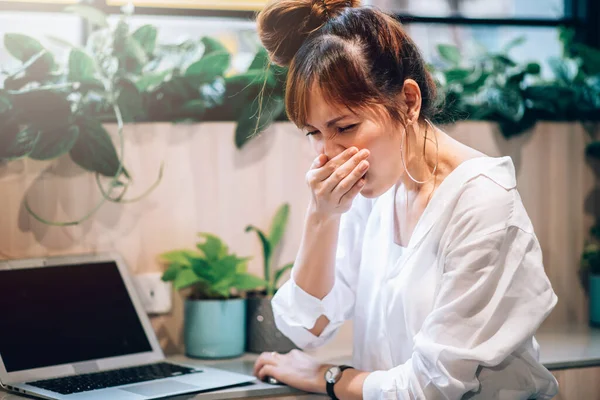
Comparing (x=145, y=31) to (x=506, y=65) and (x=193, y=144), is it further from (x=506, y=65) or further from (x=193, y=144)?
(x=506, y=65)

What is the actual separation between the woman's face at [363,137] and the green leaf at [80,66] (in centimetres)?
54

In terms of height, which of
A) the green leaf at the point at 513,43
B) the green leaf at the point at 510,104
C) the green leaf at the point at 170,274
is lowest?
A: the green leaf at the point at 170,274

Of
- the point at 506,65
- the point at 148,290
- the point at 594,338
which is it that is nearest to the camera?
the point at 148,290

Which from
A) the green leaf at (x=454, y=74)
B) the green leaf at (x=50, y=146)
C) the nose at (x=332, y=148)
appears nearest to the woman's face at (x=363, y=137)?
the nose at (x=332, y=148)

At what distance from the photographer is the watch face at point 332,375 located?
144 cm

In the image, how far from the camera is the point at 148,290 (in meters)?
1.77

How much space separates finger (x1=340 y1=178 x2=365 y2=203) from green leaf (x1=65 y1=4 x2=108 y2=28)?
671 mm

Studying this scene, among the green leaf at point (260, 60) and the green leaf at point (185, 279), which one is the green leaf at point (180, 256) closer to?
the green leaf at point (185, 279)

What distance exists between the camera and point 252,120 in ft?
6.00

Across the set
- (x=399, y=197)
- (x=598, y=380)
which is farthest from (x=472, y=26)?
(x=598, y=380)

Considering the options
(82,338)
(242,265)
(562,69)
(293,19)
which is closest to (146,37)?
(293,19)

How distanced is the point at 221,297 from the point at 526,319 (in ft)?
2.35

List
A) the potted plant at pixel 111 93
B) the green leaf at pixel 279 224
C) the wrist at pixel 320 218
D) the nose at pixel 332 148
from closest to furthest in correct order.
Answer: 1. the nose at pixel 332 148
2. the wrist at pixel 320 218
3. the potted plant at pixel 111 93
4. the green leaf at pixel 279 224

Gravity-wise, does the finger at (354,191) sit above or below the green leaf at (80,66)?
below
